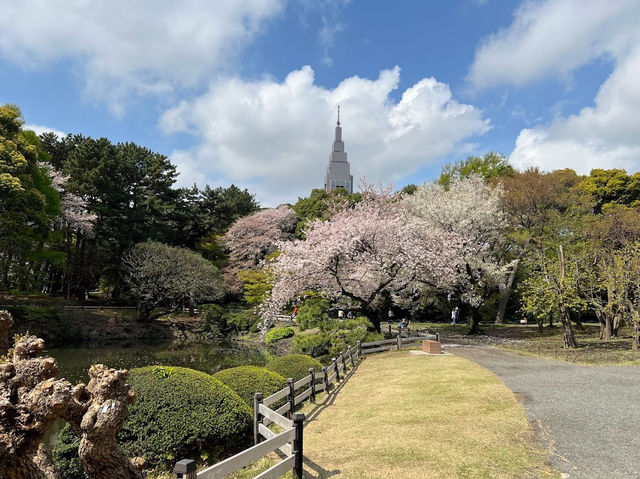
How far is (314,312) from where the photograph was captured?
21.7 metres

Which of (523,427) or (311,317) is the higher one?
(311,317)

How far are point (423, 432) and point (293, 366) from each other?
18.1ft

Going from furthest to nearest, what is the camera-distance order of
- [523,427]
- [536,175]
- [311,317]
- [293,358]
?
[536,175] → [311,317] → [293,358] → [523,427]

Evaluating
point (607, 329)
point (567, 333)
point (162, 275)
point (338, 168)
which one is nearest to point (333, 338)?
point (567, 333)

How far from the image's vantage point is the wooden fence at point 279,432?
4.91 meters

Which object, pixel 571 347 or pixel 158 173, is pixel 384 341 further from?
pixel 158 173

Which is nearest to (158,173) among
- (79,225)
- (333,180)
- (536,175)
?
(79,225)

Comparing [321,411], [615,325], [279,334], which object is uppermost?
[615,325]

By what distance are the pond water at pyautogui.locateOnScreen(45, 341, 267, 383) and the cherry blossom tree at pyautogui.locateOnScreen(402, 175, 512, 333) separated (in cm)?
1384

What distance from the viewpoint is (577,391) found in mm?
11062

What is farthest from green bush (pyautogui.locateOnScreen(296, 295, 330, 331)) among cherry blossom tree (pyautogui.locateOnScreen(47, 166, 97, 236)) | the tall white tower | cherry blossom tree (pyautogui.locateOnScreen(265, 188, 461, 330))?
the tall white tower

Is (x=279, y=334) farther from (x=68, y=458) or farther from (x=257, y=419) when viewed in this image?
(x=68, y=458)

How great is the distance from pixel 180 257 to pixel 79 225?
9.09 m

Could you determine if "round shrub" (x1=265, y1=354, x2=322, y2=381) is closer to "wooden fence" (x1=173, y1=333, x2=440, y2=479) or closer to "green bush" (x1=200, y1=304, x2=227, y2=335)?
A: "wooden fence" (x1=173, y1=333, x2=440, y2=479)
